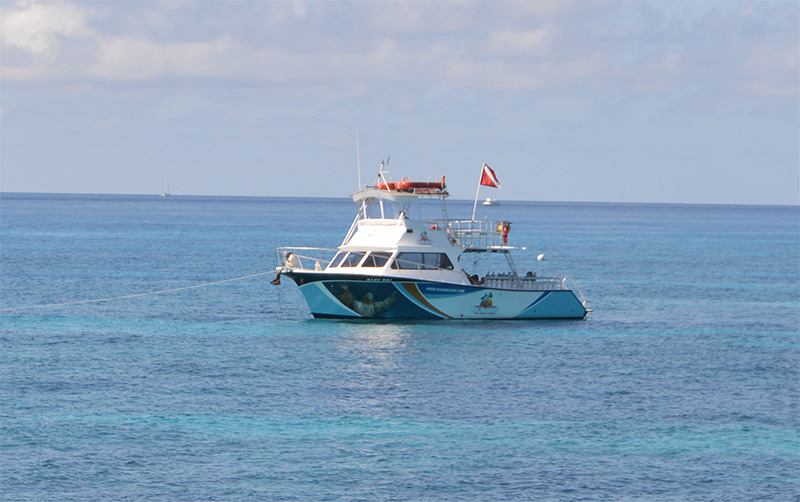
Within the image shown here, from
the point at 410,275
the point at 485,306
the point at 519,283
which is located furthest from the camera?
the point at 519,283

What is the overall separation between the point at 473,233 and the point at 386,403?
64.3 feet

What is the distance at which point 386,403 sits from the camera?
34219mm

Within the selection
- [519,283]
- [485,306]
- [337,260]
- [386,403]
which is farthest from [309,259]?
[386,403]

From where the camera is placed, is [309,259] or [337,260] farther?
[309,259]

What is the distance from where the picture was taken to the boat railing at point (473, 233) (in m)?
51.9

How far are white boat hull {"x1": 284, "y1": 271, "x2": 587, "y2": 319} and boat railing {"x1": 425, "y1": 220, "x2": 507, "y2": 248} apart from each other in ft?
8.93

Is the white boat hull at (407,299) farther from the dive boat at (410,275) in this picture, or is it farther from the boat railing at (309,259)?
the boat railing at (309,259)

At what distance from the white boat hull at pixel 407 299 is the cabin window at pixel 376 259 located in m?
1.03

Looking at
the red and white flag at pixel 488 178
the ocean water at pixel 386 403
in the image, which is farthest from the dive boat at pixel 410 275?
the red and white flag at pixel 488 178

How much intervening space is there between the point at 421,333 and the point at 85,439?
816 inches

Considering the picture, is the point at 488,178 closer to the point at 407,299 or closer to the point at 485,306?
the point at 485,306

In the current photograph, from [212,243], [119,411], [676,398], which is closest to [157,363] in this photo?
[119,411]

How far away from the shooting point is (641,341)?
48312mm

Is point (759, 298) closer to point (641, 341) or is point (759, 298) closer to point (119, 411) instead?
point (641, 341)
